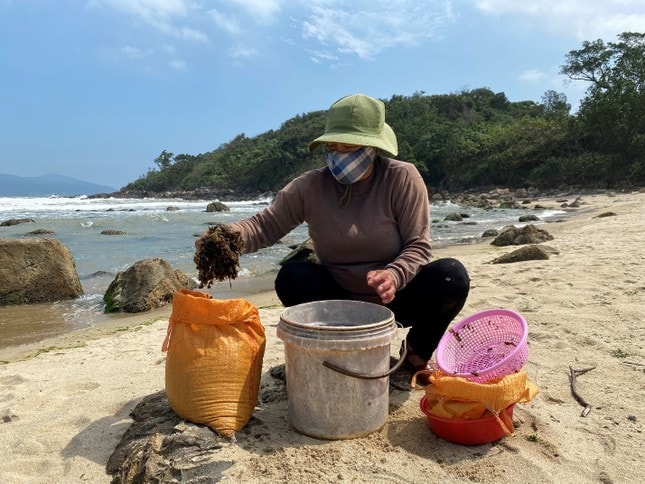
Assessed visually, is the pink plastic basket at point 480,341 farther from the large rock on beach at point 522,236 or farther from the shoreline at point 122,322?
the large rock on beach at point 522,236

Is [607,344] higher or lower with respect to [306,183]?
lower

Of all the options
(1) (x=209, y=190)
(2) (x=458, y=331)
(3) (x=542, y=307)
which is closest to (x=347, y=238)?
(2) (x=458, y=331)

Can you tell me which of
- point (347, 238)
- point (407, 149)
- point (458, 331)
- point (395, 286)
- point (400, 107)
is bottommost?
point (458, 331)

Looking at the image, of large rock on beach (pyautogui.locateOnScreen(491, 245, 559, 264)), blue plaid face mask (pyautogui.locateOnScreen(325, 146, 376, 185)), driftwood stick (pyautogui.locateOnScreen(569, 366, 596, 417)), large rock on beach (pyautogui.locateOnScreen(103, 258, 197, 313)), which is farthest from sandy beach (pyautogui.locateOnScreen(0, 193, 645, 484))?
large rock on beach (pyautogui.locateOnScreen(491, 245, 559, 264))

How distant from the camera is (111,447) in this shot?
89.4 inches

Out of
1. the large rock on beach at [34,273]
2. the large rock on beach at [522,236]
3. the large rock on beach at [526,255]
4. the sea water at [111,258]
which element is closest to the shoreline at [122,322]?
the sea water at [111,258]

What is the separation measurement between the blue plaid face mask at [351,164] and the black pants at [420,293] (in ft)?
1.66

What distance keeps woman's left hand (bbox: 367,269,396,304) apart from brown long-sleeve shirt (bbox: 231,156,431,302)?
0.77 ft

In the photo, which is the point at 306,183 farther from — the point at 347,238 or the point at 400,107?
the point at 400,107

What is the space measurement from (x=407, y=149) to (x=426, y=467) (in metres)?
43.4

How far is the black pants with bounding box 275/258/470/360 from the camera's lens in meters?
2.50

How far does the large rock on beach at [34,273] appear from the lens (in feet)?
20.8

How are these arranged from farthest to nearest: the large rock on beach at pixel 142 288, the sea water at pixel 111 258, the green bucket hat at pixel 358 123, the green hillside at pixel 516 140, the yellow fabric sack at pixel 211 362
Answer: the green hillside at pixel 516 140, the large rock on beach at pixel 142 288, the sea water at pixel 111 258, the green bucket hat at pixel 358 123, the yellow fabric sack at pixel 211 362

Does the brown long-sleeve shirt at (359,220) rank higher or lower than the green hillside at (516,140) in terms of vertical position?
lower
